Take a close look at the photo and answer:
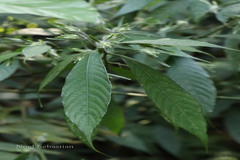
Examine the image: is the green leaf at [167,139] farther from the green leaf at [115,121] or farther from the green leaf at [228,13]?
the green leaf at [228,13]

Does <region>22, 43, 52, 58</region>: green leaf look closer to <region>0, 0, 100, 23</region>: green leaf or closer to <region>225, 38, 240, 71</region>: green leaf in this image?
<region>0, 0, 100, 23</region>: green leaf

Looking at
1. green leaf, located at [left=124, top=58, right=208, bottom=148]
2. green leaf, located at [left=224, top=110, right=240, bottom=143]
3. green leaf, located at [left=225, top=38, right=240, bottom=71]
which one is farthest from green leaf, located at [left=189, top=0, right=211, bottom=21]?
green leaf, located at [left=224, top=110, right=240, bottom=143]

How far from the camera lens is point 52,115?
1915 mm

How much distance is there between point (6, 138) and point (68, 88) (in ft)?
4.48

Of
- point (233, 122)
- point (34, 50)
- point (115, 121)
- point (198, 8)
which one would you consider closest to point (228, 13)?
point (198, 8)

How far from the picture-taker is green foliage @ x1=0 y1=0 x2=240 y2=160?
75cm

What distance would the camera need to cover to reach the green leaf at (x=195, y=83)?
1064 millimetres

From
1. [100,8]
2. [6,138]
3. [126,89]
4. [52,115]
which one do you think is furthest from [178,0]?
[6,138]

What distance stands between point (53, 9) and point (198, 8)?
2.08ft

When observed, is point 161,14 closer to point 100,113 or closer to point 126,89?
point 126,89

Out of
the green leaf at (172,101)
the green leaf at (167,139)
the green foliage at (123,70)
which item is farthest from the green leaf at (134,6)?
the green leaf at (167,139)

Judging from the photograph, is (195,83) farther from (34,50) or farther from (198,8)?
(34,50)

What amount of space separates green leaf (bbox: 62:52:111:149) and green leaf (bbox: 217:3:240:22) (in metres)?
0.55

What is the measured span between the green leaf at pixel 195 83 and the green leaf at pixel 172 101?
21 cm
